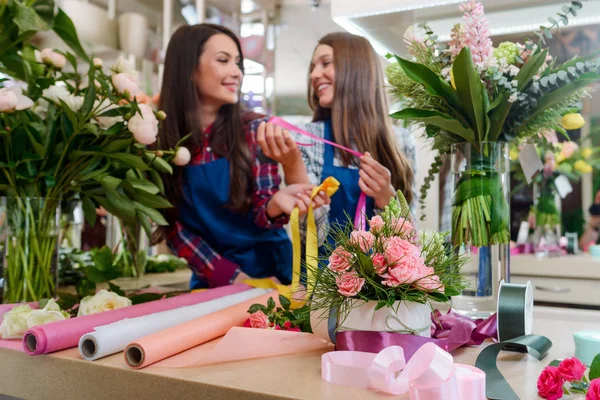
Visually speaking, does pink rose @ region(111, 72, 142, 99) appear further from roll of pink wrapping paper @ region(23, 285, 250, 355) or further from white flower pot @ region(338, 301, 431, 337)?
white flower pot @ region(338, 301, 431, 337)

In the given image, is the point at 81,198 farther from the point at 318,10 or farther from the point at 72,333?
the point at 318,10

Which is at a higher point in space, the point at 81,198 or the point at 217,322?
the point at 81,198

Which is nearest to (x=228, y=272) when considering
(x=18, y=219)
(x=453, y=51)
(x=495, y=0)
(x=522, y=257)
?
(x=18, y=219)

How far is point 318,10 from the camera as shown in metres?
1.49

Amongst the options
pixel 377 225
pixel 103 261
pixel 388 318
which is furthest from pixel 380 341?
pixel 103 261

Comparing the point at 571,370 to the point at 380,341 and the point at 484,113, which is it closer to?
the point at 380,341

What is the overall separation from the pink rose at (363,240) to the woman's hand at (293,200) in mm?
443

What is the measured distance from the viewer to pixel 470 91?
87cm

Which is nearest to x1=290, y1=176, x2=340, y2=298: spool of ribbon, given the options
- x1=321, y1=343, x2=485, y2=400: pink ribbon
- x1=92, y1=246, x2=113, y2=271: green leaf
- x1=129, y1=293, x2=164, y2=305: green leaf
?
x1=129, y1=293, x2=164, y2=305: green leaf

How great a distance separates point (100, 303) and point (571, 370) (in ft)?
2.30

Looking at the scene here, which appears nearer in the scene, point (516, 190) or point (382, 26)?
point (382, 26)

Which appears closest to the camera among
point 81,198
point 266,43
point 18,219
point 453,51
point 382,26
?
point 453,51

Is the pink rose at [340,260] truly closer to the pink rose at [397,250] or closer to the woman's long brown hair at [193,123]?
the pink rose at [397,250]

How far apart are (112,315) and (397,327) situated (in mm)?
438
